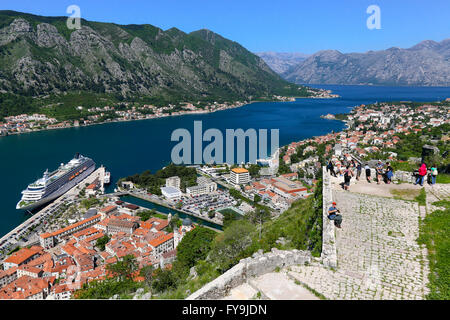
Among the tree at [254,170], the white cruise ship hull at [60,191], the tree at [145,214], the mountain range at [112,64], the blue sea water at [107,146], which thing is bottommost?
the tree at [145,214]

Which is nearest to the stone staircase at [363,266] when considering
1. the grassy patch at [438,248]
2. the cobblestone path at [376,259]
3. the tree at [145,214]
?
the cobblestone path at [376,259]

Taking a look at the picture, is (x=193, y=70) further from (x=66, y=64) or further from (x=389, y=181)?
(x=389, y=181)

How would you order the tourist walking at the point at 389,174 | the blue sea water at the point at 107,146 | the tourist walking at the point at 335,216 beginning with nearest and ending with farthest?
the tourist walking at the point at 335,216 → the tourist walking at the point at 389,174 → the blue sea water at the point at 107,146

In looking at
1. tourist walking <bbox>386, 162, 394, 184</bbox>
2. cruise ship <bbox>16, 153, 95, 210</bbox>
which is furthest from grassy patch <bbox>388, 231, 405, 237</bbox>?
cruise ship <bbox>16, 153, 95, 210</bbox>

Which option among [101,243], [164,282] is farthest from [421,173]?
[101,243]

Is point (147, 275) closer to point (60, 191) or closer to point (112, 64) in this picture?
point (60, 191)

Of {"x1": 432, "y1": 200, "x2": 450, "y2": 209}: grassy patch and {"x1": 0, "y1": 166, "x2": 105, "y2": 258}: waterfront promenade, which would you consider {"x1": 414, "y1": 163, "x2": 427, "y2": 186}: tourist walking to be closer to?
{"x1": 432, "y1": 200, "x2": 450, "y2": 209}: grassy patch

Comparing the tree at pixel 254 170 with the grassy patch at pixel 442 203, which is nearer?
the grassy patch at pixel 442 203

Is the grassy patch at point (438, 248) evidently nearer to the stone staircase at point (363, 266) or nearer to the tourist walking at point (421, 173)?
the stone staircase at point (363, 266)
